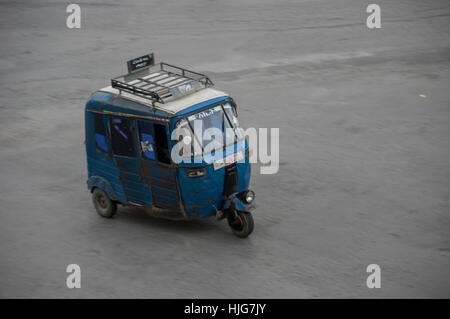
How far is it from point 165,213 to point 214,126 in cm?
166

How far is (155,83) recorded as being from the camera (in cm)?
1110

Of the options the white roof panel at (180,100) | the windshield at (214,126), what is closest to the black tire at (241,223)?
the windshield at (214,126)

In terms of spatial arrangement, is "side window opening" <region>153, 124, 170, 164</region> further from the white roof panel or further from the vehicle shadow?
the vehicle shadow

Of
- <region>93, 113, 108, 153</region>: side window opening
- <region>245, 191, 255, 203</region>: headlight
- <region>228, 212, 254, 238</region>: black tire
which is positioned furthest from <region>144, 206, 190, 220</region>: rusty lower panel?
<region>93, 113, 108, 153</region>: side window opening

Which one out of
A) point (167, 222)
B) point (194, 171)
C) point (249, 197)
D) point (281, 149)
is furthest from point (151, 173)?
point (281, 149)

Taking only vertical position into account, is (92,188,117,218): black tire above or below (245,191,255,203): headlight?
below

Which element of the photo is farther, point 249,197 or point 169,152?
point 249,197

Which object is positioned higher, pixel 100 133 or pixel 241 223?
pixel 100 133

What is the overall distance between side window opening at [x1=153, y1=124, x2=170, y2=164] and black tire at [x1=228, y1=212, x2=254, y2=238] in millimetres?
1420

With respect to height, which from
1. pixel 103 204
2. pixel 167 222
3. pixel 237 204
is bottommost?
pixel 167 222

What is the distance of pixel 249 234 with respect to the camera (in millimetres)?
10922

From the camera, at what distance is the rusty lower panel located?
10883mm

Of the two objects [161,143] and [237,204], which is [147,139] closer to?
[161,143]

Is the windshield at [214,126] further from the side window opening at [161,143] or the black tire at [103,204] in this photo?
the black tire at [103,204]
